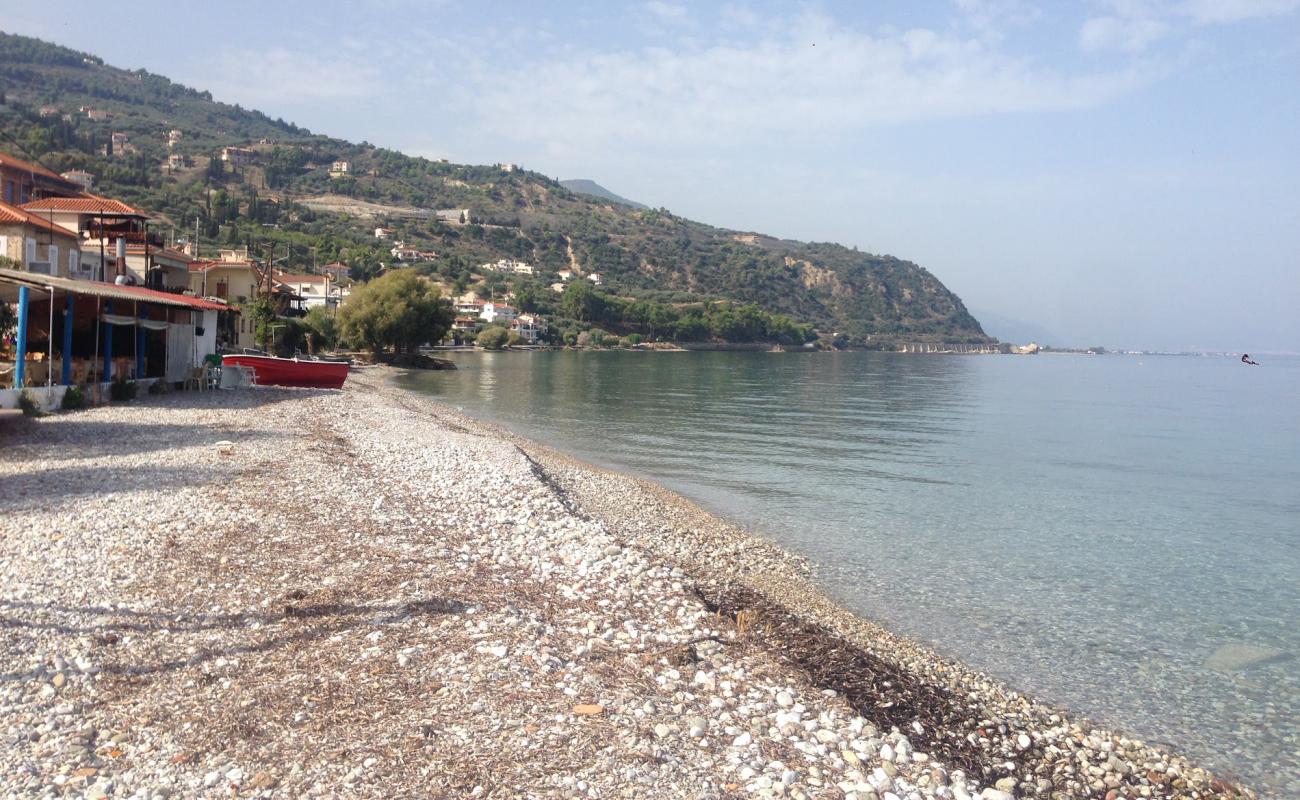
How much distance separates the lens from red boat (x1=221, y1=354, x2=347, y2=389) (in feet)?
117

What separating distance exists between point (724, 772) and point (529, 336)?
433 ft

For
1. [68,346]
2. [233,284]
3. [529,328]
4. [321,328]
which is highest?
[529,328]

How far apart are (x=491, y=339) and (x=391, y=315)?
48524 millimetres

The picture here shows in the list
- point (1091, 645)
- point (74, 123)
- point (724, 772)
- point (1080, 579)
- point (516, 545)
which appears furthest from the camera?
point (74, 123)

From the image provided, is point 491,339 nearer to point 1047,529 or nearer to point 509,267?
point 509,267

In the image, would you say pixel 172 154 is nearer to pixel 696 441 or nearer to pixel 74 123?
pixel 74 123

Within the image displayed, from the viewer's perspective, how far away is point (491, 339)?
121125mm

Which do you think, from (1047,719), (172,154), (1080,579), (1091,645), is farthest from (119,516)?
(172,154)

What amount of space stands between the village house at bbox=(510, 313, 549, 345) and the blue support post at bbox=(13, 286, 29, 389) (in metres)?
111

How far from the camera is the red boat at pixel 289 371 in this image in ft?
117

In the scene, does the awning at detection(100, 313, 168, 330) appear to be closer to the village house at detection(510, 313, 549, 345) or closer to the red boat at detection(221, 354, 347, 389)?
the red boat at detection(221, 354, 347, 389)

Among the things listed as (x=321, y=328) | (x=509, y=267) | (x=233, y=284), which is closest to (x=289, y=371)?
(x=233, y=284)

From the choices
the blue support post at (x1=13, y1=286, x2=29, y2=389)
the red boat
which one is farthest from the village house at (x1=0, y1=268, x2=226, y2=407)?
the red boat

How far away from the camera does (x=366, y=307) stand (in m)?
72.9
